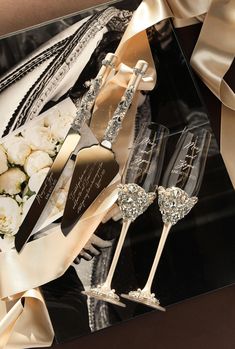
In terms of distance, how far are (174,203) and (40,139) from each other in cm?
20

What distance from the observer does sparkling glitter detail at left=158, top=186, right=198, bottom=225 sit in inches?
25.0

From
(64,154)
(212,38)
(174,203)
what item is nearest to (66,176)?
(64,154)

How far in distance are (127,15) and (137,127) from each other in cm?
17

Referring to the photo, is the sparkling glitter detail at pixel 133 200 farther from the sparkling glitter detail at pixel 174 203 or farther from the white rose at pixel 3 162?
the white rose at pixel 3 162

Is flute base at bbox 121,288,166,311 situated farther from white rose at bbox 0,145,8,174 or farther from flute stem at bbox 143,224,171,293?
white rose at bbox 0,145,8,174

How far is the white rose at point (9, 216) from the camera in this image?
27.5 inches

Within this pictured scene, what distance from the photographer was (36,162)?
72cm

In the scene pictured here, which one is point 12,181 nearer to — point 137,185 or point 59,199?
point 59,199

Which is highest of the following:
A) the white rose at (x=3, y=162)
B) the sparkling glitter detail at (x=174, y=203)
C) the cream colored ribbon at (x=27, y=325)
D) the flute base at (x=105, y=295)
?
the white rose at (x=3, y=162)

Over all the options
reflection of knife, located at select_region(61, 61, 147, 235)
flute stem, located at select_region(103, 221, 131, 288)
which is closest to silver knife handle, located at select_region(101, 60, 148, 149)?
reflection of knife, located at select_region(61, 61, 147, 235)

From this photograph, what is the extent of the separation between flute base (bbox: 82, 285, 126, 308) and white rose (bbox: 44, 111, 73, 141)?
20 centimetres

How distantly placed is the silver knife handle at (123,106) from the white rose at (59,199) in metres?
0.08

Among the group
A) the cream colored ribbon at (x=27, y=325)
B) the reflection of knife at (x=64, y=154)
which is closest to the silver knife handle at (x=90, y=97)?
the reflection of knife at (x=64, y=154)

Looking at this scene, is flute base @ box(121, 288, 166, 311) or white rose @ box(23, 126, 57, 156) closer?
flute base @ box(121, 288, 166, 311)
